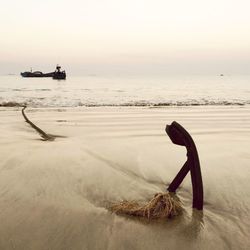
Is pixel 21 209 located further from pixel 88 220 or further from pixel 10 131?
pixel 10 131

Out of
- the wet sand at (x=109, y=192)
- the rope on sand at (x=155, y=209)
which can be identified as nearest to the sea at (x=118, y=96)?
the wet sand at (x=109, y=192)

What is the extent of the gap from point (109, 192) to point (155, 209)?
804 millimetres

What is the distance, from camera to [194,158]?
2984 millimetres

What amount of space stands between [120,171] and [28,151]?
77.9 inches

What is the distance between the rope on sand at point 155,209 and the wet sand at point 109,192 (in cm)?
9

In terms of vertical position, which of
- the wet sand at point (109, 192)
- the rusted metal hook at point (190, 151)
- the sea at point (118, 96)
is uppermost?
the rusted metal hook at point (190, 151)

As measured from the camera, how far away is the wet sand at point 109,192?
2.68m

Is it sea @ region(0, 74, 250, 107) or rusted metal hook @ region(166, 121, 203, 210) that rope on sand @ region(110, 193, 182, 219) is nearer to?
rusted metal hook @ region(166, 121, 203, 210)

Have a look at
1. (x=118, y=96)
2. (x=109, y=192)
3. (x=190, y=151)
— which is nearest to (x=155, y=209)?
(x=190, y=151)

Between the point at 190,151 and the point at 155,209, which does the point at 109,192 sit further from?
the point at 190,151

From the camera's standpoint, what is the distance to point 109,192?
3.78 meters

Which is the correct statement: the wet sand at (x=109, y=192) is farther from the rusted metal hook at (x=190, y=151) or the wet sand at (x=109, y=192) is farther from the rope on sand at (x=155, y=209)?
the rusted metal hook at (x=190, y=151)

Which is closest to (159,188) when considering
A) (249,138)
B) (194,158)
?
(194,158)

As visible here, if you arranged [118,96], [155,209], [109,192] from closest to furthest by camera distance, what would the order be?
[155,209]
[109,192]
[118,96]
